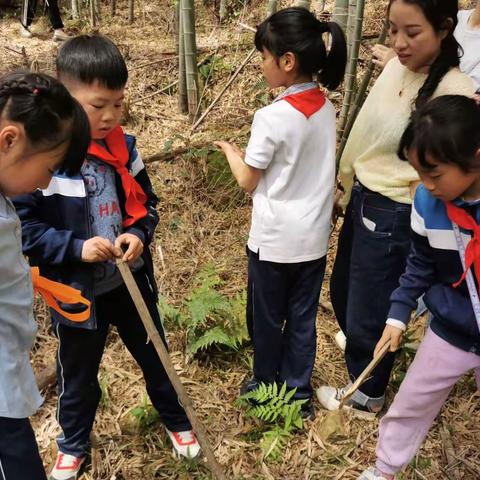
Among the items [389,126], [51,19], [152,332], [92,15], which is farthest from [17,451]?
[92,15]

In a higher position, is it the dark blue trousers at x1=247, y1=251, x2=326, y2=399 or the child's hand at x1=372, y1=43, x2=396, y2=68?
the child's hand at x1=372, y1=43, x2=396, y2=68

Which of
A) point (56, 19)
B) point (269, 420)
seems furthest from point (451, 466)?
point (56, 19)

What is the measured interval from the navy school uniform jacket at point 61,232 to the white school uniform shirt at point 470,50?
1.53m

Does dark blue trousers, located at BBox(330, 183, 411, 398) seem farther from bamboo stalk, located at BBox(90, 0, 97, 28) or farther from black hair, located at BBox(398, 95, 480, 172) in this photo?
bamboo stalk, located at BBox(90, 0, 97, 28)

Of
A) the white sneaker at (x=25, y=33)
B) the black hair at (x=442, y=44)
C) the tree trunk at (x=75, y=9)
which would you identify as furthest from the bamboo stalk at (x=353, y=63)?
the tree trunk at (x=75, y=9)

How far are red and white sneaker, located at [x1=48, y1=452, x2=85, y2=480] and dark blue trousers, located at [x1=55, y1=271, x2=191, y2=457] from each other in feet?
0.09

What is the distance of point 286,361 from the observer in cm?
262

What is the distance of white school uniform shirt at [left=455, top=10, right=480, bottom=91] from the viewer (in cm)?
219

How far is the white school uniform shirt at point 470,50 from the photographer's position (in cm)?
219

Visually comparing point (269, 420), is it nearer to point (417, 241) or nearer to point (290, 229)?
point (290, 229)

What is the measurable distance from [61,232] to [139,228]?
0.32 metres

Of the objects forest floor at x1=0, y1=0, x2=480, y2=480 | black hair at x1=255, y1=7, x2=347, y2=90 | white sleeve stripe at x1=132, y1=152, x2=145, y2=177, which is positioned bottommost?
forest floor at x1=0, y1=0, x2=480, y2=480

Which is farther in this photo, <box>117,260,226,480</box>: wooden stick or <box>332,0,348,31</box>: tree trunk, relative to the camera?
<box>332,0,348,31</box>: tree trunk

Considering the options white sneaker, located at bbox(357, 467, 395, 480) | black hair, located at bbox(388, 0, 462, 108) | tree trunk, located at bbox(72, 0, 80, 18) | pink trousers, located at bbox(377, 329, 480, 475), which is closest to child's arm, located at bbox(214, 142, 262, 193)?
black hair, located at bbox(388, 0, 462, 108)
